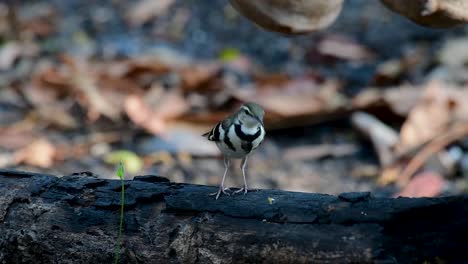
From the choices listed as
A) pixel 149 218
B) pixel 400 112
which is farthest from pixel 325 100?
pixel 149 218

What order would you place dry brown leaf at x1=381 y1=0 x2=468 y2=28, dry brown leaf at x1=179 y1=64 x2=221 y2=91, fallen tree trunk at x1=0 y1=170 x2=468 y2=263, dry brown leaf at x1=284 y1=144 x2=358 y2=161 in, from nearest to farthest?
dry brown leaf at x1=381 y1=0 x2=468 y2=28
fallen tree trunk at x1=0 y1=170 x2=468 y2=263
dry brown leaf at x1=284 y1=144 x2=358 y2=161
dry brown leaf at x1=179 y1=64 x2=221 y2=91

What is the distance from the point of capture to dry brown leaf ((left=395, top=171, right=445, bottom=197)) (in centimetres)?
488

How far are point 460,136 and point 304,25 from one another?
3.34m

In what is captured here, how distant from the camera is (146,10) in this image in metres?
8.26

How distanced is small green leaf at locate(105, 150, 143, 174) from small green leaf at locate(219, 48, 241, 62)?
1846 millimetres

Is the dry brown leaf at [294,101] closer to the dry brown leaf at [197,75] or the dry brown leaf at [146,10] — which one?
the dry brown leaf at [197,75]

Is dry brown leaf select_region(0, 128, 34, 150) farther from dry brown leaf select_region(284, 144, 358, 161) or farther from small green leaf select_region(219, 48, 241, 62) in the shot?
small green leaf select_region(219, 48, 241, 62)

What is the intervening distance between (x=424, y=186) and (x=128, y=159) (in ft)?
6.27

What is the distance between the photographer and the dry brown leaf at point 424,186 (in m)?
4.88

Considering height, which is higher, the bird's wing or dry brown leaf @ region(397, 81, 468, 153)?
dry brown leaf @ region(397, 81, 468, 153)

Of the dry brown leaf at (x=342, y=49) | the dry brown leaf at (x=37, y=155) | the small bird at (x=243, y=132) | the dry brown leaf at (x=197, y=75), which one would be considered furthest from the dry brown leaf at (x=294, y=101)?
the small bird at (x=243, y=132)

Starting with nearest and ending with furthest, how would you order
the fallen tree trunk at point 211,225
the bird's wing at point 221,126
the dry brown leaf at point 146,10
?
the fallen tree trunk at point 211,225 < the bird's wing at point 221,126 < the dry brown leaf at point 146,10

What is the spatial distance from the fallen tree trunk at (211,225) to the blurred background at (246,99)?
223 centimetres

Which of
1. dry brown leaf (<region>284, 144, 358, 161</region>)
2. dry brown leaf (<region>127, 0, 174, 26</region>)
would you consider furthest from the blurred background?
dry brown leaf (<region>127, 0, 174, 26</region>)
